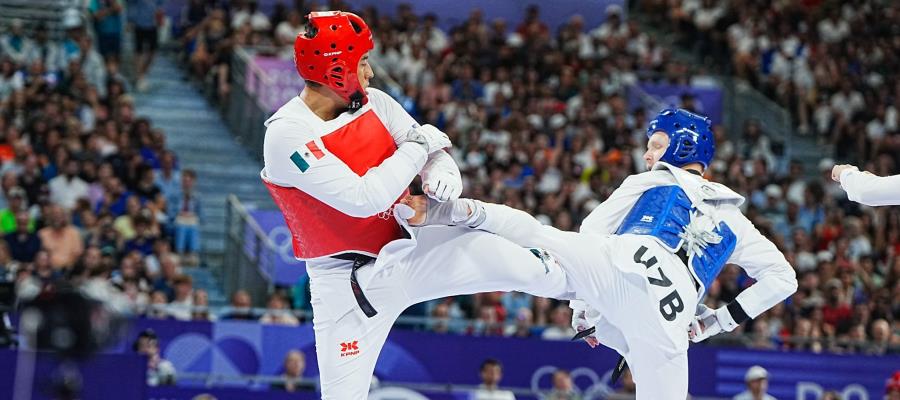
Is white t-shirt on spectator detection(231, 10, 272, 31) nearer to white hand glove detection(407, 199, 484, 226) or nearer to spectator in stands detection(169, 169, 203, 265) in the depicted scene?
spectator in stands detection(169, 169, 203, 265)

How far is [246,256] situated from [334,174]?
10346mm

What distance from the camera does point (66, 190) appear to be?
56.6 feet

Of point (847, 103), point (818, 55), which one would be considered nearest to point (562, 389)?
point (847, 103)

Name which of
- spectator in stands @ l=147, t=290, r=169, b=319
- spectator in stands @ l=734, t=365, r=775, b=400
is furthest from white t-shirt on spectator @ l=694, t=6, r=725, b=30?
spectator in stands @ l=147, t=290, r=169, b=319

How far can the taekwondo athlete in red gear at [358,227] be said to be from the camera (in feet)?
24.9

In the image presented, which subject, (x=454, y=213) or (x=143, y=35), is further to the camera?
(x=143, y=35)

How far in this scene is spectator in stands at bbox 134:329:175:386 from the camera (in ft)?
45.6

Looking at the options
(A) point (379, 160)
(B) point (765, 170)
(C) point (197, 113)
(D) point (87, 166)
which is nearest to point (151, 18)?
(C) point (197, 113)

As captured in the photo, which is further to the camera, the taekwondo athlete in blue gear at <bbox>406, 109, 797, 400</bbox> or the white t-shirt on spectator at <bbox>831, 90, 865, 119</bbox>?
the white t-shirt on spectator at <bbox>831, 90, 865, 119</bbox>

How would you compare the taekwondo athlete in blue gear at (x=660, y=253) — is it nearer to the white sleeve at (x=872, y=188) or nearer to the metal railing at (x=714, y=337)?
the white sleeve at (x=872, y=188)

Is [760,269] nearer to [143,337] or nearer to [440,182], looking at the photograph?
[440,182]

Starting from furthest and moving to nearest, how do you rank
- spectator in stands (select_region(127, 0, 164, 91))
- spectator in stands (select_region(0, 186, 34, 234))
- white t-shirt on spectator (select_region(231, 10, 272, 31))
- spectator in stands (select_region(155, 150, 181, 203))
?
white t-shirt on spectator (select_region(231, 10, 272, 31)), spectator in stands (select_region(127, 0, 164, 91)), spectator in stands (select_region(155, 150, 181, 203)), spectator in stands (select_region(0, 186, 34, 234))

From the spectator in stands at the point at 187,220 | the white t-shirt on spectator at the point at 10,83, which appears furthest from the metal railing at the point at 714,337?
the white t-shirt on spectator at the point at 10,83

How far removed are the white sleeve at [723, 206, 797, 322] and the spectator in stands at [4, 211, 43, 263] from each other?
31.9ft
